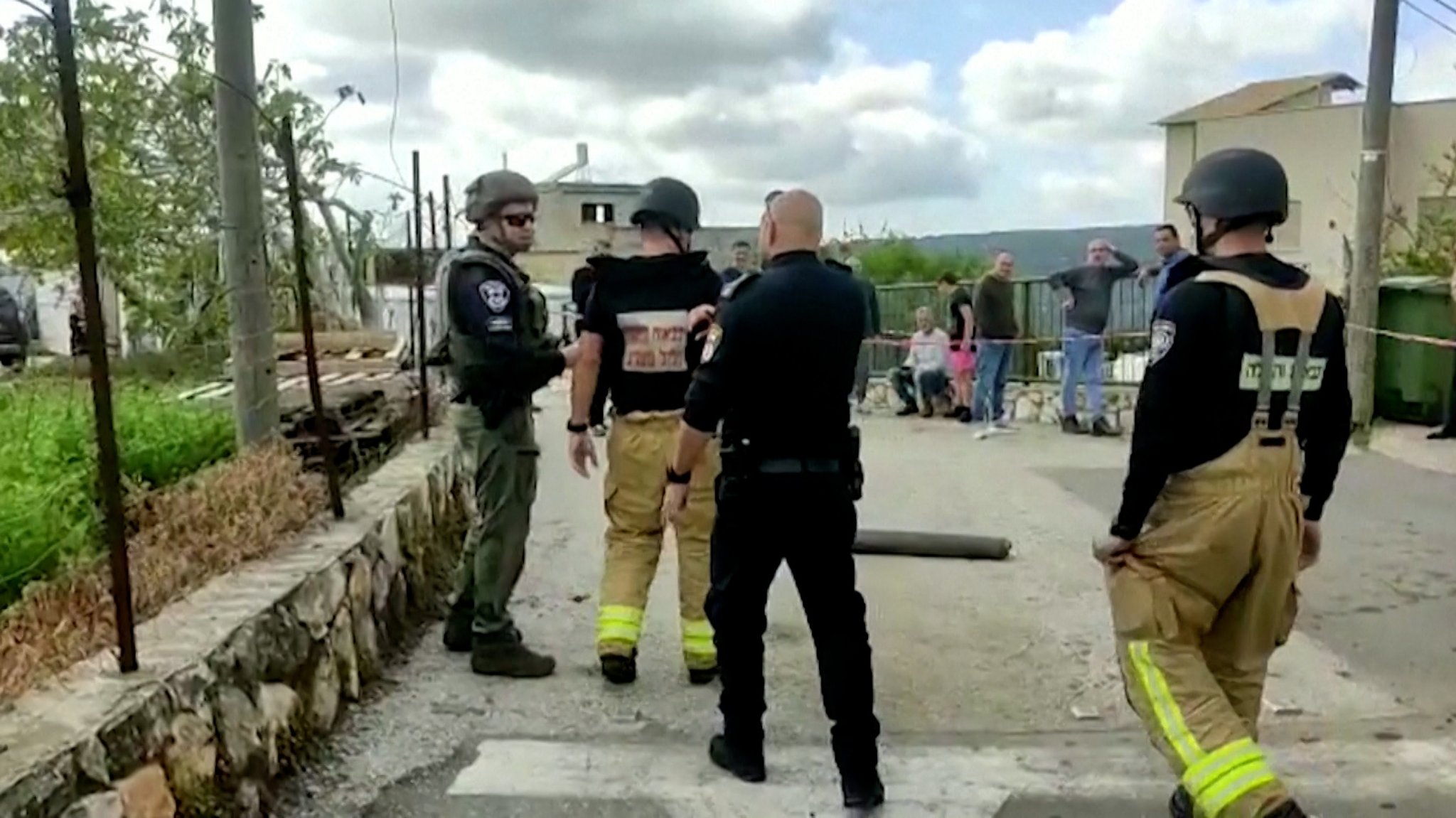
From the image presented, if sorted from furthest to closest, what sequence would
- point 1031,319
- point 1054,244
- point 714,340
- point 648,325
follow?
point 1054,244
point 1031,319
point 648,325
point 714,340

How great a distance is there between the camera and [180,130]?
12.8 m

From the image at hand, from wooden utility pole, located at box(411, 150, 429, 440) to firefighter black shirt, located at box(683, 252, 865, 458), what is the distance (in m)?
4.05

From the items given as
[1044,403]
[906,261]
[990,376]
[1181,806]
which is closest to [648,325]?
[1181,806]

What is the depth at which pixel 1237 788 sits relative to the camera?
3.29 metres

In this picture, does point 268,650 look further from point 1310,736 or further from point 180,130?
point 180,130

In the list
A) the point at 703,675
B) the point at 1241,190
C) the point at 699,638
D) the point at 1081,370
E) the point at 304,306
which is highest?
the point at 1241,190

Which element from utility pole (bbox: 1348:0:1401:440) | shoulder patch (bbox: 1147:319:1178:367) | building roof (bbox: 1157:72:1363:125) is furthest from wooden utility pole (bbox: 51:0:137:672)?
building roof (bbox: 1157:72:1363:125)

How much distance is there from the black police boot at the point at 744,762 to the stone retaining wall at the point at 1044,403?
945cm

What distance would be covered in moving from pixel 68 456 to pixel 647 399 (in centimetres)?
231

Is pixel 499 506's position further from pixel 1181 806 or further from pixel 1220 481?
pixel 1220 481

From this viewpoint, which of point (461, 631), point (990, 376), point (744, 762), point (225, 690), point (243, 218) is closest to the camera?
point (225, 690)

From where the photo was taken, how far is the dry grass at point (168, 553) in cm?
351

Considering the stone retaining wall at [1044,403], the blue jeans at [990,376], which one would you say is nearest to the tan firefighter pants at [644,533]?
the stone retaining wall at [1044,403]

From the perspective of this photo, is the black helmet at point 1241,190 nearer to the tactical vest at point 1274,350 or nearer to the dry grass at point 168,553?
the tactical vest at point 1274,350
